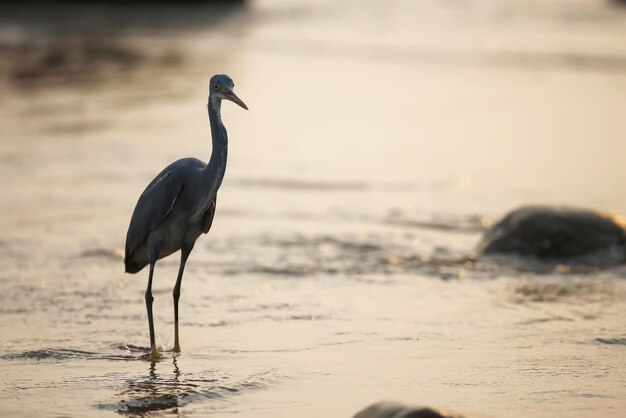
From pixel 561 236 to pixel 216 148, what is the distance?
4.10 metres

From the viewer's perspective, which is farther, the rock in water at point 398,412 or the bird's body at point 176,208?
the bird's body at point 176,208

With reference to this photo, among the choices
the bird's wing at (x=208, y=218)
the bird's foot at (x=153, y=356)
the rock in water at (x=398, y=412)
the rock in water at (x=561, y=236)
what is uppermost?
the bird's wing at (x=208, y=218)

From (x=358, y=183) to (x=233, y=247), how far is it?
3.31 m

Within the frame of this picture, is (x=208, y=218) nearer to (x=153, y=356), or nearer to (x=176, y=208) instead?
(x=176, y=208)

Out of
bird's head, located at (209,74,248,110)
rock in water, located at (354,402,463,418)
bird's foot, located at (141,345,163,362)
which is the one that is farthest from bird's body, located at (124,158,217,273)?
rock in water, located at (354,402,463,418)

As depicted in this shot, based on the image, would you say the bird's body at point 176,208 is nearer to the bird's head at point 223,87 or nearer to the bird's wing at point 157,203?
the bird's wing at point 157,203

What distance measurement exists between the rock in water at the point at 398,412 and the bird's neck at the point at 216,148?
2.05 metres

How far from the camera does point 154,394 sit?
677 centimetres

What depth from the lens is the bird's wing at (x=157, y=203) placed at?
755 cm

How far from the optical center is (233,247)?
35.4 ft

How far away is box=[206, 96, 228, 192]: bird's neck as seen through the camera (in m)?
7.38

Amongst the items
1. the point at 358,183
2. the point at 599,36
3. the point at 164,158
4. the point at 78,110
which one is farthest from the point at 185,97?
the point at 599,36

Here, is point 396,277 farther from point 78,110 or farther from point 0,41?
point 0,41

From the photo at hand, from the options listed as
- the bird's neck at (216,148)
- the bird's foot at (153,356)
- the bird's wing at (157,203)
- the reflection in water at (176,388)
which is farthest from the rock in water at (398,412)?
the bird's wing at (157,203)
